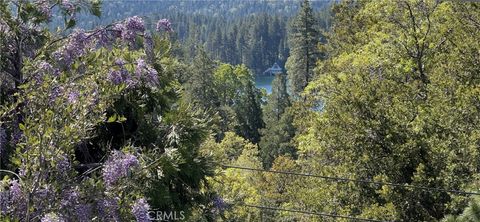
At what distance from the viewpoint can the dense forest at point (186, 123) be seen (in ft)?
11.1

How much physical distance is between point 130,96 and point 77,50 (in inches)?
36.2

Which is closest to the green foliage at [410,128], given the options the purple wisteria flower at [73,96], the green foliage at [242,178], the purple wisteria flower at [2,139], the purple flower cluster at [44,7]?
the green foliage at [242,178]

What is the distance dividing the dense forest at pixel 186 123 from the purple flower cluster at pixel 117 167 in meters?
0.01

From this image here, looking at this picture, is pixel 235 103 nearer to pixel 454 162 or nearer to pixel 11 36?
pixel 454 162

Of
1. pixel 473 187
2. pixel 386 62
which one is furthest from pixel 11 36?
pixel 386 62

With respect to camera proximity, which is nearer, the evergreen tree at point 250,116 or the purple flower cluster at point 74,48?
the purple flower cluster at point 74,48

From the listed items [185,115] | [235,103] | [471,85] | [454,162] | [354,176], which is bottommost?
[235,103]

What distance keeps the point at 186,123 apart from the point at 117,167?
8.30ft

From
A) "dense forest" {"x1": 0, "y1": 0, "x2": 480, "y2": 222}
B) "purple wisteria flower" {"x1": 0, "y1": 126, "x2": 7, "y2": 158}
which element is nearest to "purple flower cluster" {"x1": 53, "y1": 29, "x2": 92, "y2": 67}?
"dense forest" {"x1": 0, "y1": 0, "x2": 480, "y2": 222}

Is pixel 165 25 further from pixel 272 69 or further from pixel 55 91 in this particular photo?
pixel 272 69

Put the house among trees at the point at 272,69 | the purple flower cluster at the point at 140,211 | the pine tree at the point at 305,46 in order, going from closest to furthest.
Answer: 1. the purple flower cluster at the point at 140,211
2. the pine tree at the point at 305,46
3. the house among trees at the point at 272,69

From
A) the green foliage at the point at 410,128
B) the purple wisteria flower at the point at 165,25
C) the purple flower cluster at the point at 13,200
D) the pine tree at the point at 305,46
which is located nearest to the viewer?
the purple flower cluster at the point at 13,200

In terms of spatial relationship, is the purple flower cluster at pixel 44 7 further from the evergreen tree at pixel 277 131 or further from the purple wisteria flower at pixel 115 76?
the evergreen tree at pixel 277 131

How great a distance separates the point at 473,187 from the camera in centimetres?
870
